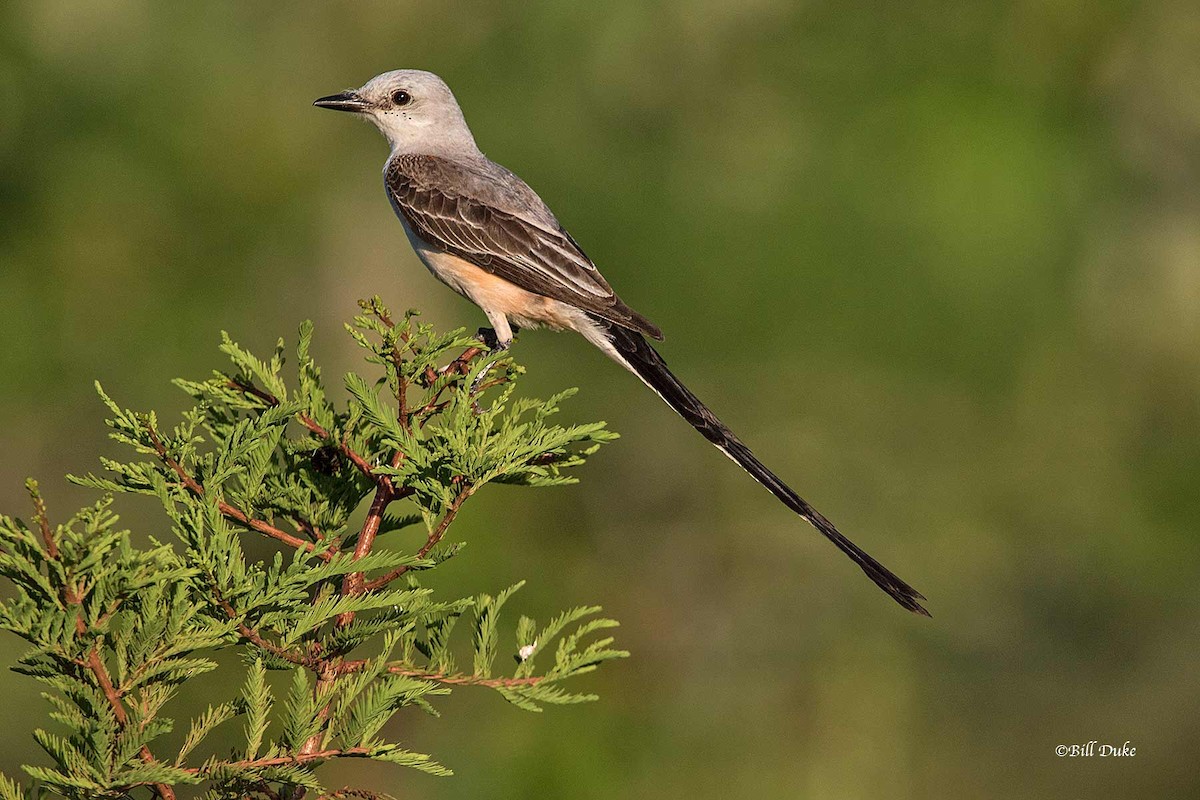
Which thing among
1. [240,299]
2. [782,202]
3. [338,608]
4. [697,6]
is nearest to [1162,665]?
[782,202]

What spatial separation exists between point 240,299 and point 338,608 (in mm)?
7017

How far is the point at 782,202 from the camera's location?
9.32 m

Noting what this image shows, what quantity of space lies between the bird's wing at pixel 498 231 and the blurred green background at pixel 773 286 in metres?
3.08

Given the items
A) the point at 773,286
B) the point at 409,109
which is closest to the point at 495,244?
the point at 409,109

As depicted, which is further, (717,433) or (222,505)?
(717,433)

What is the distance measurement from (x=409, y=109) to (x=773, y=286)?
3.99 m

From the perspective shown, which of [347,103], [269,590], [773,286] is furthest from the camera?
[773,286]

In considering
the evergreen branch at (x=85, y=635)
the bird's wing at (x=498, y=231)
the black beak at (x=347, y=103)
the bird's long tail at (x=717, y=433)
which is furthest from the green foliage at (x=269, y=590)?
the black beak at (x=347, y=103)

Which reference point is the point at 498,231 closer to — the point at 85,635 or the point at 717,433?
the point at 717,433

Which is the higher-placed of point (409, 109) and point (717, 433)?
point (409, 109)

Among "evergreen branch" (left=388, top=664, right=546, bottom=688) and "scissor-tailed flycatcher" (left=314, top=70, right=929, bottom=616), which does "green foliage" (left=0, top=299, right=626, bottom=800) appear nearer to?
"evergreen branch" (left=388, top=664, right=546, bottom=688)

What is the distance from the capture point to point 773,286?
29.5 ft

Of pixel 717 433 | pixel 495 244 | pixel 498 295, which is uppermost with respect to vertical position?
pixel 495 244

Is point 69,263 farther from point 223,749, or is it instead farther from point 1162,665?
point 1162,665
